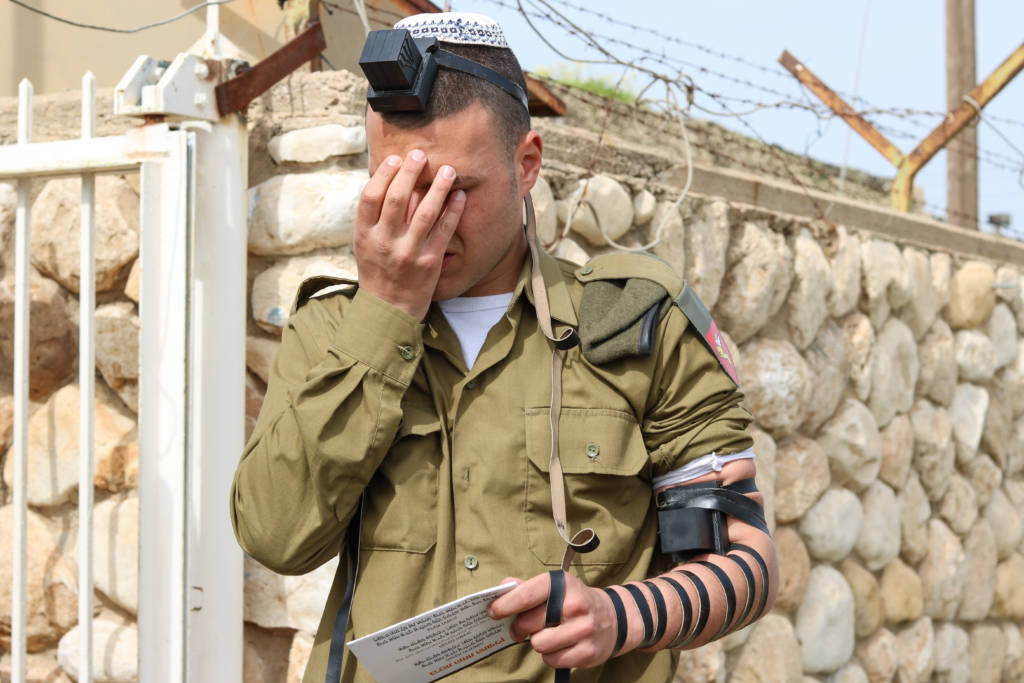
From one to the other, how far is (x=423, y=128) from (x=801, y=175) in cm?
526

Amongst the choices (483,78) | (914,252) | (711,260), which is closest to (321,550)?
(483,78)

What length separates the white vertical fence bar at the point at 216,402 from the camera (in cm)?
246

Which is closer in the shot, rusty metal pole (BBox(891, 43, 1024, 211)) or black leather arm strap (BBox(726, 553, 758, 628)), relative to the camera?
black leather arm strap (BBox(726, 553, 758, 628))

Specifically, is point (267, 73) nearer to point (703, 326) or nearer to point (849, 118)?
point (703, 326)

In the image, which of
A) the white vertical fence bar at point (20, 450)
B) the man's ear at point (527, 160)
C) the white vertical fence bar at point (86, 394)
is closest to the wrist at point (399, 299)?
the man's ear at point (527, 160)

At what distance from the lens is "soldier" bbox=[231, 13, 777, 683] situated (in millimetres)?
1401

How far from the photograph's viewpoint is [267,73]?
2.58 metres

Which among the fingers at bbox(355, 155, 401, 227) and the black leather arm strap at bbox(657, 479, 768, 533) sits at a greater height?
the fingers at bbox(355, 155, 401, 227)

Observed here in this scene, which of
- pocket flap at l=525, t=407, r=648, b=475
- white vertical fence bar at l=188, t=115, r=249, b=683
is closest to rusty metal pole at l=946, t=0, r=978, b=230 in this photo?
white vertical fence bar at l=188, t=115, r=249, b=683

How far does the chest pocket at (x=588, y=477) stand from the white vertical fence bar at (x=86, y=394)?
1.34 m

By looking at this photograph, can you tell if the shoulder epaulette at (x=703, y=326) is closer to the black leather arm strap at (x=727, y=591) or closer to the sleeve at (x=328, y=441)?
the black leather arm strap at (x=727, y=591)

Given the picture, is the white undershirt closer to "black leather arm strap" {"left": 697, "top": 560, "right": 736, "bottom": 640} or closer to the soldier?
the soldier

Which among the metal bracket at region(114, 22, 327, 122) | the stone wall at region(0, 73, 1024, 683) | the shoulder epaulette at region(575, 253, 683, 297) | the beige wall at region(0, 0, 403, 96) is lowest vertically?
the stone wall at region(0, 73, 1024, 683)

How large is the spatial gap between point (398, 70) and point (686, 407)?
59 centimetres
